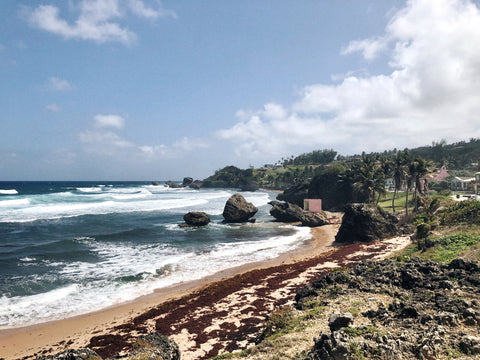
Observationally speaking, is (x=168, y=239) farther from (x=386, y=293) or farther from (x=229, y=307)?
(x=386, y=293)

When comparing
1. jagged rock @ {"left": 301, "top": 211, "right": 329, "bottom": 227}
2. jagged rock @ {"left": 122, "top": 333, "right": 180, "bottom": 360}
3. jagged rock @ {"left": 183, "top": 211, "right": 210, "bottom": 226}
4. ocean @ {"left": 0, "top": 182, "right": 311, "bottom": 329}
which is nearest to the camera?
jagged rock @ {"left": 122, "top": 333, "right": 180, "bottom": 360}

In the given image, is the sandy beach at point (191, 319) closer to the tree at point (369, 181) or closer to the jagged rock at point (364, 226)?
the jagged rock at point (364, 226)

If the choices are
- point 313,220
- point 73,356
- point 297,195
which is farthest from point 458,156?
point 73,356

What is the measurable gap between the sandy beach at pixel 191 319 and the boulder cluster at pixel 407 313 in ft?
10.7

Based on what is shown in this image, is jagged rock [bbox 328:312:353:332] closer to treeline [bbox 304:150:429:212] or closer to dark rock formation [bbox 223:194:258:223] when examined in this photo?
dark rock formation [bbox 223:194:258:223]

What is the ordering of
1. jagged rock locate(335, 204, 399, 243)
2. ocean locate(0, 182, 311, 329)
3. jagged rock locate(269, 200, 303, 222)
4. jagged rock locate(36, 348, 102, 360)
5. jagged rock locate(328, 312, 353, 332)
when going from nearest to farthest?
jagged rock locate(36, 348, 102, 360) → jagged rock locate(328, 312, 353, 332) → ocean locate(0, 182, 311, 329) → jagged rock locate(335, 204, 399, 243) → jagged rock locate(269, 200, 303, 222)

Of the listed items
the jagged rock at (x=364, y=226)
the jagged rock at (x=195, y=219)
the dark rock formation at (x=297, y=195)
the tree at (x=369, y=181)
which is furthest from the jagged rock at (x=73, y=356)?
the dark rock formation at (x=297, y=195)

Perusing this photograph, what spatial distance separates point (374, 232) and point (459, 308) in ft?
81.3

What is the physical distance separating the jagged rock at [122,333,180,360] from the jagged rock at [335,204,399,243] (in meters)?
28.5

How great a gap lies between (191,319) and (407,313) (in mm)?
10028

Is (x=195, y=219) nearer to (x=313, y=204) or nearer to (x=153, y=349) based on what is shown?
(x=313, y=204)

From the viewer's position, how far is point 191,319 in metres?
14.1

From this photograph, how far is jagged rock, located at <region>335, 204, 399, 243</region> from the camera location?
32.3 metres

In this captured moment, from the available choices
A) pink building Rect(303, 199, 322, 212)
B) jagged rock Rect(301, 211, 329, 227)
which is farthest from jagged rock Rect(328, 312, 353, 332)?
pink building Rect(303, 199, 322, 212)
